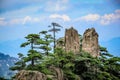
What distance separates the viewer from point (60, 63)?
27.7 meters

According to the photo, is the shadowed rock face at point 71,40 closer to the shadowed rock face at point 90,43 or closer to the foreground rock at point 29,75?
the shadowed rock face at point 90,43

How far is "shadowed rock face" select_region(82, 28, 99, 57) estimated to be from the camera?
33000 millimetres

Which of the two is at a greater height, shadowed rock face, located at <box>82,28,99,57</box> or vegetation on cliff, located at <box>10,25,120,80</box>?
shadowed rock face, located at <box>82,28,99,57</box>

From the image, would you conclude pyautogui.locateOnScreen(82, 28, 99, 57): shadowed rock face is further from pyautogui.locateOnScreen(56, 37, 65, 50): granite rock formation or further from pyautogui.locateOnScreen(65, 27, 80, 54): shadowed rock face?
pyautogui.locateOnScreen(56, 37, 65, 50): granite rock formation

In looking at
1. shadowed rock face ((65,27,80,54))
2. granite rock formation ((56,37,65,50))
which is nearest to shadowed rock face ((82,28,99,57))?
shadowed rock face ((65,27,80,54))

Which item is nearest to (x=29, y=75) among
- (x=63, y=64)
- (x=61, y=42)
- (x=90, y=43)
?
(x=63, y=64)

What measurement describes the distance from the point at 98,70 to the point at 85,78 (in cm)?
153

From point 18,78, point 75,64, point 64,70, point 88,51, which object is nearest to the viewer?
point 18,78

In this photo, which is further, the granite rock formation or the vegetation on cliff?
the granite rock formation

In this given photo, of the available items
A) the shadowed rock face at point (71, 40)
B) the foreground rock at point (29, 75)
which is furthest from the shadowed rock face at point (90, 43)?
the foreground rock at point (29, 75)

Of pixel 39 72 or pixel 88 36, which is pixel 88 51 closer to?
pixel 88 36

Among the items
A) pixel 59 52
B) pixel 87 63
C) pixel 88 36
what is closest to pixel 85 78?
pixel 87 63

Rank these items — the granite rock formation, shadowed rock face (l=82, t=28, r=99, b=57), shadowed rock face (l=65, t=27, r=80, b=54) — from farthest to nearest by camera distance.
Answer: the granite rock formation, shadowed rock face (l=82, t=28, r=99, b=57), shadowed rock face (l=65, t=27, r=80, b=54)

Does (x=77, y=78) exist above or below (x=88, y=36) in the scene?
below
